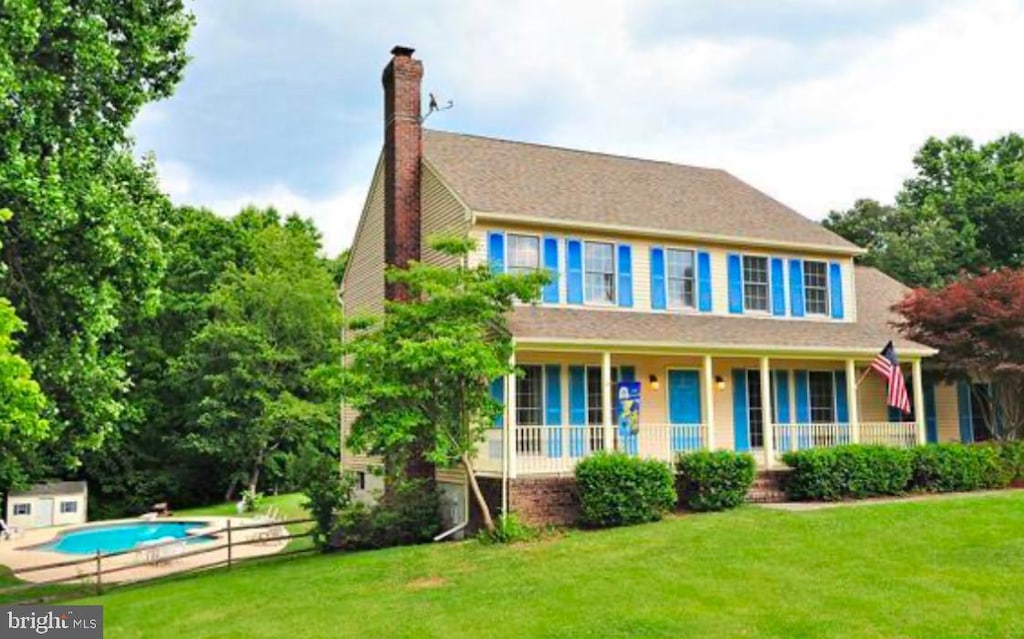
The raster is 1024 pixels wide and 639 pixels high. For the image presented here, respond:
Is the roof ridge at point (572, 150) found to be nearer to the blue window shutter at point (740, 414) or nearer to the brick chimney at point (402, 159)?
the brick chimney at point (402, 159)

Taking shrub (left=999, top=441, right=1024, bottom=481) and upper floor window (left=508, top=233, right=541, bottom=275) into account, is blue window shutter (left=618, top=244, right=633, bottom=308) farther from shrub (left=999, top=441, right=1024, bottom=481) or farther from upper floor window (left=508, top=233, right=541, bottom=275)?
shrub (left=999, top=441, right=1024, bottom=481)

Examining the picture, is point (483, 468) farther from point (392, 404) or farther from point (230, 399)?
point (230, 399)

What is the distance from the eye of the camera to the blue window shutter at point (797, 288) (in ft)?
69.6

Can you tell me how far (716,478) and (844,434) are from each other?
495 centimetres

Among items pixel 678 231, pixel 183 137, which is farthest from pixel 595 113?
pixel 183 137

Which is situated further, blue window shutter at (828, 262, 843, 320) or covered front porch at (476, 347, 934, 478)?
blue window shutter at (828, 262, 843, 320)

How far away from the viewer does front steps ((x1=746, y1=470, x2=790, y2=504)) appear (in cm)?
1750

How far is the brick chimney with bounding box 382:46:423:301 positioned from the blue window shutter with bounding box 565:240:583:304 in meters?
3.66

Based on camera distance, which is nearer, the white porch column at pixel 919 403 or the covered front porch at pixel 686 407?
the covered front porch at pixel 686 407

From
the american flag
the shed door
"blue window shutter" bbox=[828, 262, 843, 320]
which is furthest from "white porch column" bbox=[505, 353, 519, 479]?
the shed door

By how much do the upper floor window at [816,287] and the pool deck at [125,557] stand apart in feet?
46.4

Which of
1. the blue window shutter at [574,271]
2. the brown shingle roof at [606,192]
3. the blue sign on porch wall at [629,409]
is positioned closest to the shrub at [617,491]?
the blue sign on porch wall at [629,409]

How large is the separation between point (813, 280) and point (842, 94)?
21.4ft

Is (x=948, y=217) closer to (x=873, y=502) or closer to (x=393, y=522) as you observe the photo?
(x=873, y=502)
